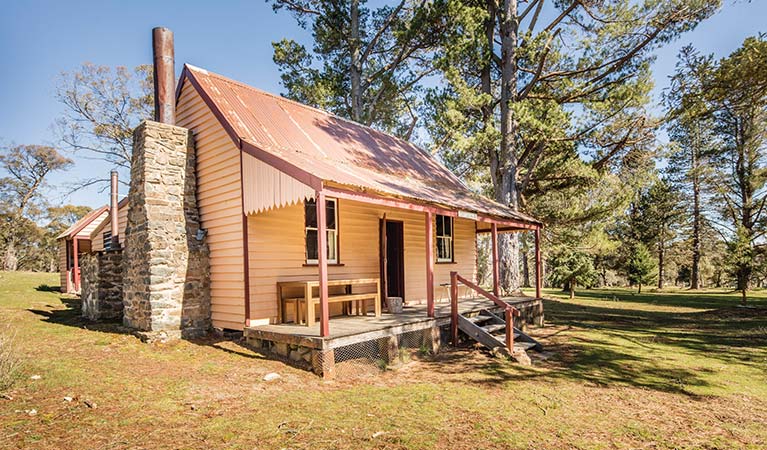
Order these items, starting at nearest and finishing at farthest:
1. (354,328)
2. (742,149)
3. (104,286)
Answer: (354,328) < (104,286) < (742,149)

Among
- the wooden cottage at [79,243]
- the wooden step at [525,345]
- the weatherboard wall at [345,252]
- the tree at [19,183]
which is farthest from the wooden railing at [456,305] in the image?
the tree at [19,183]

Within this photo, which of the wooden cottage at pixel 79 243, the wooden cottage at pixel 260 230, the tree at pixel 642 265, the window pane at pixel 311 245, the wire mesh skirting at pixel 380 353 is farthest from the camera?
the tree at pixel 642 265

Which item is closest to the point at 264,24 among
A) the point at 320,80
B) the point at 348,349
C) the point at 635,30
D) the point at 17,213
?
the point at 320,80

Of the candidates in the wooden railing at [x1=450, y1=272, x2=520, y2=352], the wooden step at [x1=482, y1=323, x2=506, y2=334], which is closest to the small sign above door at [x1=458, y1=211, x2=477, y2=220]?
the wooden railing at [x1=450, y1=272, x2=520, y2=352]

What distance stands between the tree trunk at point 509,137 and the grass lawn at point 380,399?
6478 millimetres

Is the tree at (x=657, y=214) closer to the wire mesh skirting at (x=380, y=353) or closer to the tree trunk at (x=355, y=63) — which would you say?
the tree trunk at (x=355, y=63)

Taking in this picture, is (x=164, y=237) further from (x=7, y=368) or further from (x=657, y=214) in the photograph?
(x=657, y=214)

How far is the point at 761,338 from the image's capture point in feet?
35.0

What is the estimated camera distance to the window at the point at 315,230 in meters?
9.39

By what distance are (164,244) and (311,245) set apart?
2930mm

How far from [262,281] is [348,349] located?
241 cm

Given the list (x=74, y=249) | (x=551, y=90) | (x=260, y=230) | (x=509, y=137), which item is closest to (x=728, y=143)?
(x=551, y=90)

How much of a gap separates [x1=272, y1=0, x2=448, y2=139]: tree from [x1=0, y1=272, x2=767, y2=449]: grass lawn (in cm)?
1301

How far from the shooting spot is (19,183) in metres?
33.9
